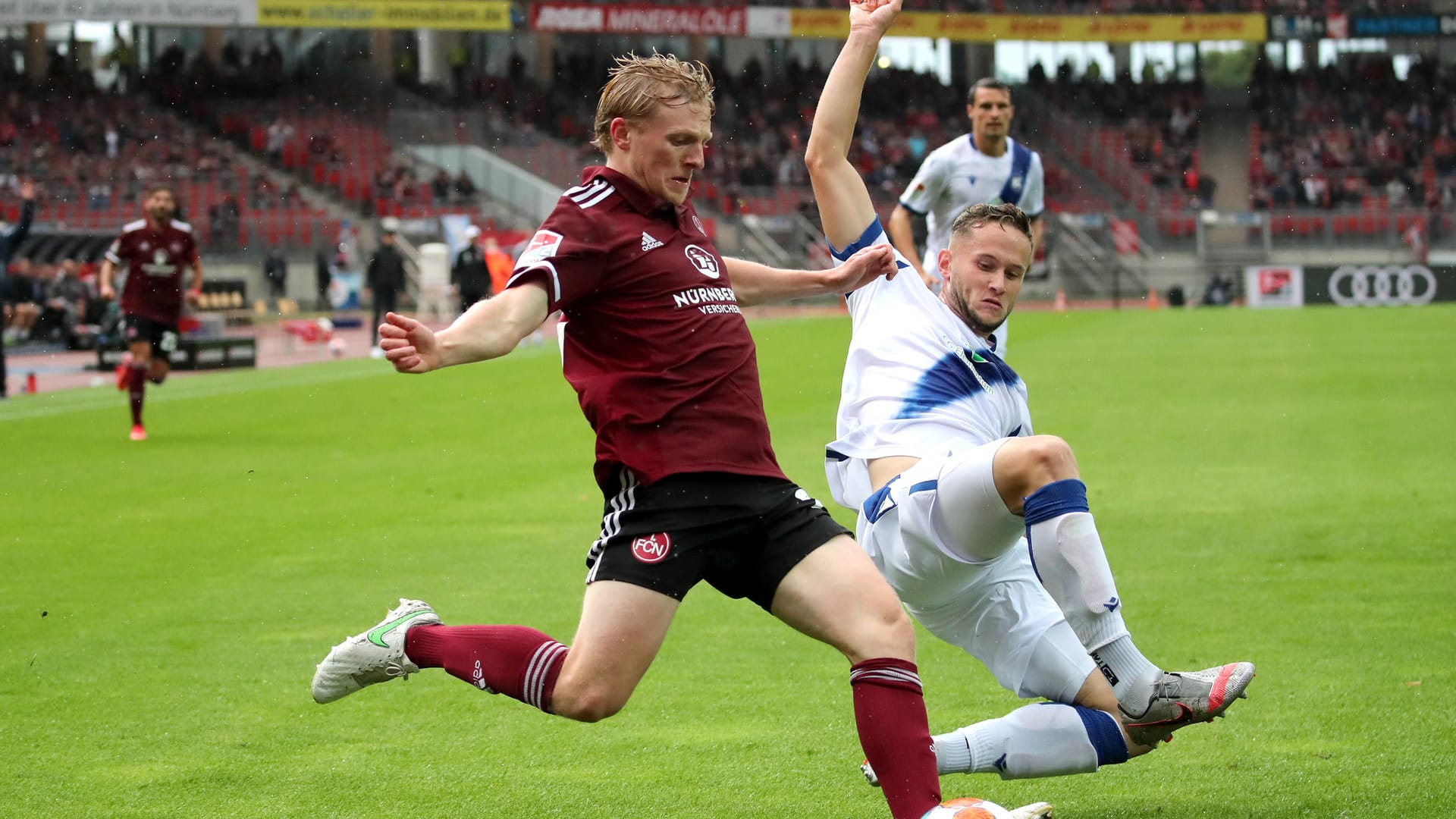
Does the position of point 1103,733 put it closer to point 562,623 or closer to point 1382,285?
point 562,623

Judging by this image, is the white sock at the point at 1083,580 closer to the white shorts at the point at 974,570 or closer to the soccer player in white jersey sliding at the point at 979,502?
the soccer player in white jersey sliding at the point at 979,502

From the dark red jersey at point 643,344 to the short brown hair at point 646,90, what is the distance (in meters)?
0.16

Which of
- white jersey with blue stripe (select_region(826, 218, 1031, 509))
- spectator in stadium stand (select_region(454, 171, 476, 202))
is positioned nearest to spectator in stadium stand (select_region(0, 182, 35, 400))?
white jersey with blue stripe (select_region(826, 218, 1031, 509))

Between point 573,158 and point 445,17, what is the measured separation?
18.2 feet

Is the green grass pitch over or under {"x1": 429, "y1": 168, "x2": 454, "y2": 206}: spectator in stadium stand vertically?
over

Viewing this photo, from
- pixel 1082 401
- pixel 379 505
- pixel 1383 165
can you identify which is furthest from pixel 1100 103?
pixel 379 505

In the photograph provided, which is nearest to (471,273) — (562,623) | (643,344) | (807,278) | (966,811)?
(562,623)

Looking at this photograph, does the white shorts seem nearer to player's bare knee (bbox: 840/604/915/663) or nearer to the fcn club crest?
player's bare knee (bbox: 840/604/915/663)

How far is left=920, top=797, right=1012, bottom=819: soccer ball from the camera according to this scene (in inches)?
141

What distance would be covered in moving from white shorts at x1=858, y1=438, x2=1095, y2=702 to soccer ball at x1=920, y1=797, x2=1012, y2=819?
0.63 meters

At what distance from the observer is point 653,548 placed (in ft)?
12.6

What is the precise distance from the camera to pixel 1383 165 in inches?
1893

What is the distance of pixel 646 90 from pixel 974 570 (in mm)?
1500

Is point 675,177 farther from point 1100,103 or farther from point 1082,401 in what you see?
point 1100,103
